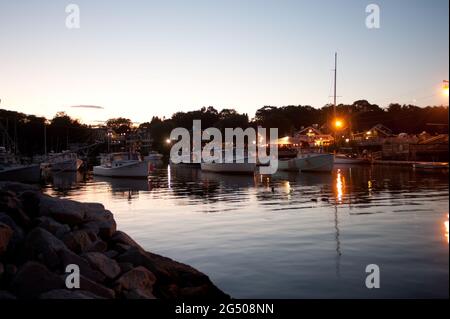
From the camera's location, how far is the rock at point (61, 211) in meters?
13.3

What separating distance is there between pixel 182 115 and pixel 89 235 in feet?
565

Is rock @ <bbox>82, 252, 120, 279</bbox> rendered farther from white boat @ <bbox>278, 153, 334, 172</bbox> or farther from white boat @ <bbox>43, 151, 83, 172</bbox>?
white boat @ <bbox>43, 151, 83, 172</bbox>

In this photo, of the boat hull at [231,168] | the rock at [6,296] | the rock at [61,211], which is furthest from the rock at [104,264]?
the boat hull at [231,168]

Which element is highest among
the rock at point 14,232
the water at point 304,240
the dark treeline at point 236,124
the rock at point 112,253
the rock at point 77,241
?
the dark treeline at point 236,124

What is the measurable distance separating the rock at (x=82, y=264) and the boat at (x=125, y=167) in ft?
154

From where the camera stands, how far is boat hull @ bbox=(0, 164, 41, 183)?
52062 millimetres

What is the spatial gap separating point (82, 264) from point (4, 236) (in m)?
2.02

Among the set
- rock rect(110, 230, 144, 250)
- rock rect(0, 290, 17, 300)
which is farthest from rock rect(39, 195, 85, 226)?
rock rect(0, 290, 17, 300)

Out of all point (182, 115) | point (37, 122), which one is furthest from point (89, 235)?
point (182, 115)

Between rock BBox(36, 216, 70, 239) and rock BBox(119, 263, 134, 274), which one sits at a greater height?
rock BBox(36, 216, 70, 239)

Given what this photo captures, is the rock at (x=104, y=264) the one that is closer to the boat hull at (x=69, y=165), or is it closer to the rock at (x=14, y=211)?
the rock at (x=14, y=211)

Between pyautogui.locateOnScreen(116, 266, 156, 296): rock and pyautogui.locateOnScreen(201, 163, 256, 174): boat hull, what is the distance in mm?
49024
